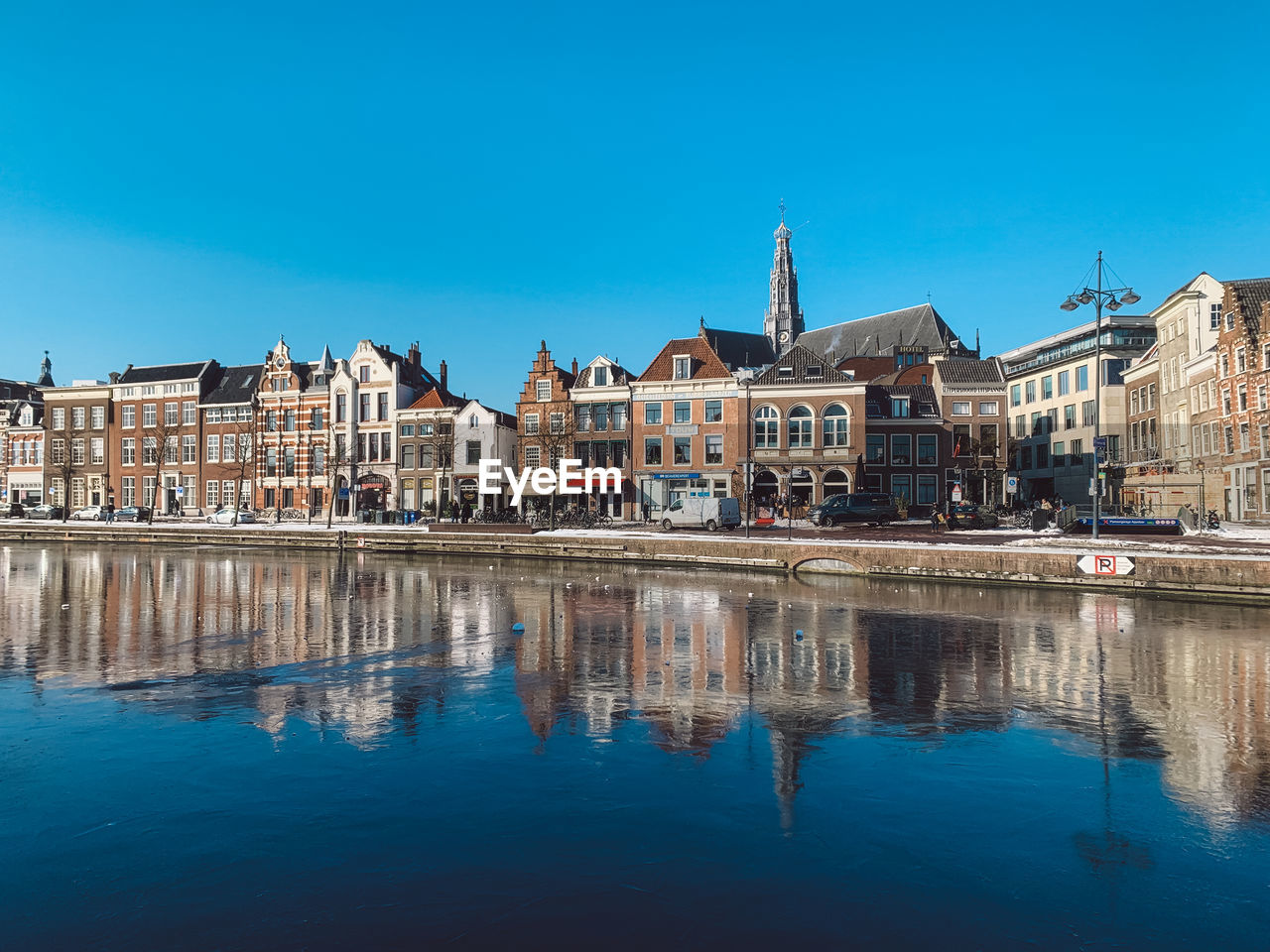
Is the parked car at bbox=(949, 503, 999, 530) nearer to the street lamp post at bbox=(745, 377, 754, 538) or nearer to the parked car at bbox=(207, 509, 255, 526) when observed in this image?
the street lamp post at bbox=(745, 377, 754, 538)

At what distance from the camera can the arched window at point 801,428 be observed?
190 feet

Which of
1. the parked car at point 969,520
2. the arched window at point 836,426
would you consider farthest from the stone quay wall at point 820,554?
the arched window at point 836,426

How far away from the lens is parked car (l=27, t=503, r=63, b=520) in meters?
69.6

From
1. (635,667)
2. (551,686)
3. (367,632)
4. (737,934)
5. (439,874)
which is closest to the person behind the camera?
(737,934)

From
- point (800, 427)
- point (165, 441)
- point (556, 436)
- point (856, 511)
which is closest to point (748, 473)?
point (856, 511)

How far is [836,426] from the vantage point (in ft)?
188

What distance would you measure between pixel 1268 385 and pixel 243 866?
5098 centimetres

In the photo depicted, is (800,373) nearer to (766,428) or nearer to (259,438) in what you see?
(766,428)

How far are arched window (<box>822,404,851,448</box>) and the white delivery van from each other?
11115mm

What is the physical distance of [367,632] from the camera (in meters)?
20.0

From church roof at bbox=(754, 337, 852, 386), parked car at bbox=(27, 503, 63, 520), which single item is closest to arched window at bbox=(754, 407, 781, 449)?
church roof at bbox=(754, 337, 852, 386)

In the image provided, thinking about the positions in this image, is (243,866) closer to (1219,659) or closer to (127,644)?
(127,644)

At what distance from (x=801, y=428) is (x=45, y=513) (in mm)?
63343

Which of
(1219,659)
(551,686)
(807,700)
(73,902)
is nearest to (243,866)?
(73,902)
